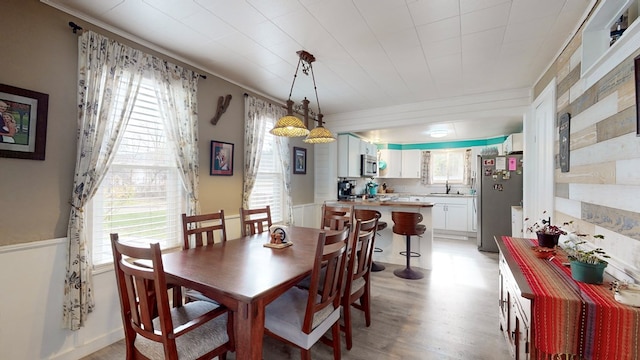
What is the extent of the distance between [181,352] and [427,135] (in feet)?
19.7

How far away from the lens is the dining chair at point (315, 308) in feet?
5.03

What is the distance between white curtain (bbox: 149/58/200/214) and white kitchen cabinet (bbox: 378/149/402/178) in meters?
5.27

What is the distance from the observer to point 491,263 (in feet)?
13.8

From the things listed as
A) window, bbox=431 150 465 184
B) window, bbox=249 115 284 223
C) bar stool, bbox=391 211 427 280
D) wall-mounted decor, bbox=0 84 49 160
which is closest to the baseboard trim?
wall-mounted decor, bbox=0 84 49 160

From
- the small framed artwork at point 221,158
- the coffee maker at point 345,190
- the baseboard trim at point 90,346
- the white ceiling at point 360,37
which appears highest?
the white ceiling at point 360,37

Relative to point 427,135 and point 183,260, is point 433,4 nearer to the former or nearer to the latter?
point 183,260

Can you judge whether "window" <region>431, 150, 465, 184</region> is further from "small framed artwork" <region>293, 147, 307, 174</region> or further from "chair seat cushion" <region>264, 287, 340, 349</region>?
"chair seat cushion" <region>264, 287, 340, 349</region>

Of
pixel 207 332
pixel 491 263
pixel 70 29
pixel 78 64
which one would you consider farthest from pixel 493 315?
pixel 70 29

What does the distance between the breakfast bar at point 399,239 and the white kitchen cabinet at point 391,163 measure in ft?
9.75

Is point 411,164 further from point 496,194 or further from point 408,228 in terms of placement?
point 408,228

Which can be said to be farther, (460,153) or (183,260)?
(460,153)

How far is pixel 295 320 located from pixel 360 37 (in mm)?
2247

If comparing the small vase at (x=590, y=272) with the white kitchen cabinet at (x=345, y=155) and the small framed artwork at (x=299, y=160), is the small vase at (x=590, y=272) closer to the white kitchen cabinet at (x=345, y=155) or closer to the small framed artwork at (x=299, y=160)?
the small framed artwork at (x=299, y=160)

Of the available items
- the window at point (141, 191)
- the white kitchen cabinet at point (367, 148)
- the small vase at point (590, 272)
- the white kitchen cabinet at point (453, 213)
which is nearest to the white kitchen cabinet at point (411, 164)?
the white kitchen cabinet at point (453, 213)
